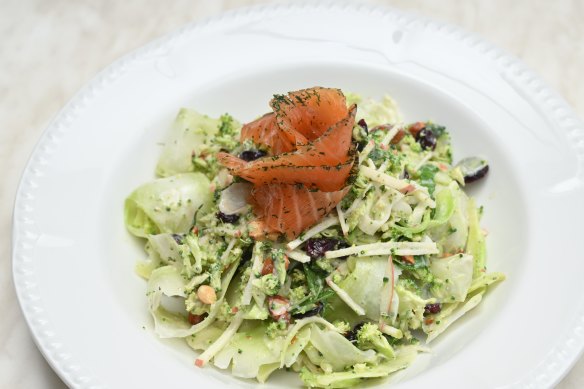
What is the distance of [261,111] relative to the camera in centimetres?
520

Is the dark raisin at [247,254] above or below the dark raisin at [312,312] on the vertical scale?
above

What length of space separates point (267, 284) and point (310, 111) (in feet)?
3.35

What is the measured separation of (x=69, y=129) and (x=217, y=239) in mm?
1362

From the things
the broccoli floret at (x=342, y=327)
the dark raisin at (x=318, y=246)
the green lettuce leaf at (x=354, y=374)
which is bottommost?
the green lettuce leaf at (x=354, y=374)

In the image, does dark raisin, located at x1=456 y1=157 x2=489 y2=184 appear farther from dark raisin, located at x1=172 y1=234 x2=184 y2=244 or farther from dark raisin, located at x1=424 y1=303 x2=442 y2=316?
dark raisin, located at x1=172 y1=234 x2=184 y2=244

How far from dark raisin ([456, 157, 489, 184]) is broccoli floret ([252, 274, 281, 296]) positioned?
1.57 m

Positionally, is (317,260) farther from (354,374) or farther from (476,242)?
(476,242)

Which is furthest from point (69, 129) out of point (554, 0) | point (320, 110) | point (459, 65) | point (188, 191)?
point (554, 0)

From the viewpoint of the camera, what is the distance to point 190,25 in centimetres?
514

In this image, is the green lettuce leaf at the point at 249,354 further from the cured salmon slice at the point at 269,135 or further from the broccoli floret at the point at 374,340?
the cured salmon slice at the point at 269,135

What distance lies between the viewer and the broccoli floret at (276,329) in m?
3.81

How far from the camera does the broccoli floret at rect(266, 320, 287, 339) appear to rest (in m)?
3.81

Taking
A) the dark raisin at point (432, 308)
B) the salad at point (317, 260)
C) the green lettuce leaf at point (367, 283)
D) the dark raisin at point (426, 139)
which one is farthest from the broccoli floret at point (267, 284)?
the dark raisin at point (426, 139)

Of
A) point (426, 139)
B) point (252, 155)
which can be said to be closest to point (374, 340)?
point (252, 155)
